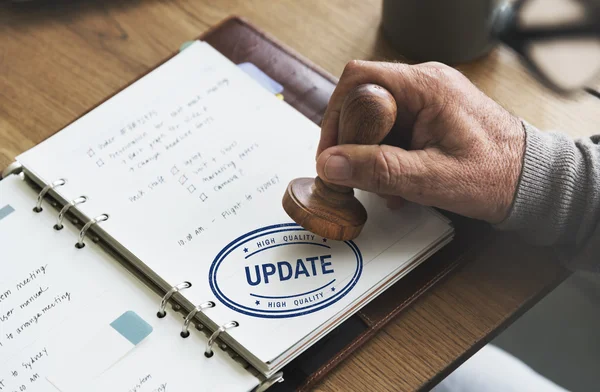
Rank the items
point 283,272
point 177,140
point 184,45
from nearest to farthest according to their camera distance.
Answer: point 283,272 → point 177,140 → point 184,45

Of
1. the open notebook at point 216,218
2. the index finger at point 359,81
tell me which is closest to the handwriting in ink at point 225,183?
the open notebook at point 216,218

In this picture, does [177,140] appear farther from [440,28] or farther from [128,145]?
[440,28]

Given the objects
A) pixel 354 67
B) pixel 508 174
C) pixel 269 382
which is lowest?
pixel 269 382

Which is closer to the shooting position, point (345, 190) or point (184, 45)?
point (345, 190)

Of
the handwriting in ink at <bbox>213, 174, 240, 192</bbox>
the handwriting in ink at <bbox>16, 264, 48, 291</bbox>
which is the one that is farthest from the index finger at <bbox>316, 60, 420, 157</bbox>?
the handwriting in ink at <bbox>16, 264, 48, 291</bbox>

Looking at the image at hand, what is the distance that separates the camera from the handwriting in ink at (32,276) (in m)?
0.69

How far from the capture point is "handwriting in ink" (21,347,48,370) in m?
0.65

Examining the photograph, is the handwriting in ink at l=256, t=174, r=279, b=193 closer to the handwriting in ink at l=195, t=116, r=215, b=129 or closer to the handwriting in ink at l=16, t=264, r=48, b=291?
the handwriting in ink at l=195, t=116, r=215, b=129

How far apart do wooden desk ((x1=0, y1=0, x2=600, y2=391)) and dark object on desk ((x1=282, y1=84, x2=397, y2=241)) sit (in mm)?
111

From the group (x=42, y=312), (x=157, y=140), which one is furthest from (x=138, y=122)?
(x=42, y=312)

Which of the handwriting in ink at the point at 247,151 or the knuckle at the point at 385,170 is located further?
the handwriting in ink at the point at 247,151

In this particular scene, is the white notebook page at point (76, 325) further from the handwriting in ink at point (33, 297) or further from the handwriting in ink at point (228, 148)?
the handwriting in ink at point (228, 148)

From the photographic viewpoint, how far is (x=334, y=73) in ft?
3.09

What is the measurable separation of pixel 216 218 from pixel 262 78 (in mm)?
229
